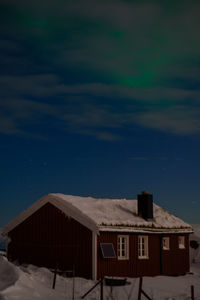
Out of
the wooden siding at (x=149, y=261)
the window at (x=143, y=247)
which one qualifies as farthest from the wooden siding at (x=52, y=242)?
the window at (x=143, y=247)

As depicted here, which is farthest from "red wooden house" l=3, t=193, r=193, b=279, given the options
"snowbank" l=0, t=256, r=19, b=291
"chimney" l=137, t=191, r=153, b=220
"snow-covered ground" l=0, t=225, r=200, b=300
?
"snowbank" l=0, t=256, r=19, b=291

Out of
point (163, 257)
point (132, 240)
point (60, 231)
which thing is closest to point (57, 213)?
point (60, 231)

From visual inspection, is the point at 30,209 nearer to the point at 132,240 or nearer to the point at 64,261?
the point at 64,261

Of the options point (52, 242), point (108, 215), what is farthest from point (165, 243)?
point (52, 242)

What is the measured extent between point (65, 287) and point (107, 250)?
3920mm

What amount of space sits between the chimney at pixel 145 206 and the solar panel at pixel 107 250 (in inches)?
186

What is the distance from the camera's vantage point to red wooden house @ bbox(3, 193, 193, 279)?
85.4ft

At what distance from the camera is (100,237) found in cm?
2592

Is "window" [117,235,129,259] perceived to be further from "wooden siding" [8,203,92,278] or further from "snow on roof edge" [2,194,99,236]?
"snow on roof edge" [2,194,99,236]

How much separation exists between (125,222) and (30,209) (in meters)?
6.51

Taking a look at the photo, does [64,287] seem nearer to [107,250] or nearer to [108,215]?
[107,250]

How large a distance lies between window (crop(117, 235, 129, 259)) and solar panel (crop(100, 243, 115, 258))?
101 cm

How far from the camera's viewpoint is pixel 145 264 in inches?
1123

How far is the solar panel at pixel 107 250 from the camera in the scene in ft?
84.4
